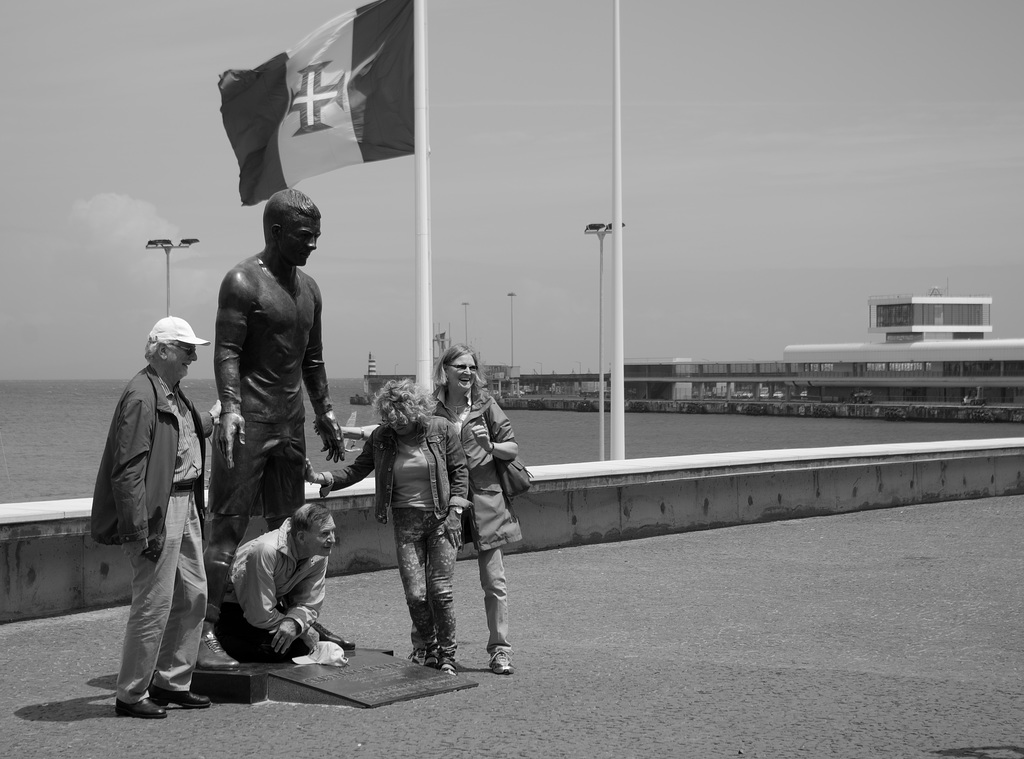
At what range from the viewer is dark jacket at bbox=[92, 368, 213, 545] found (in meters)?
5.58

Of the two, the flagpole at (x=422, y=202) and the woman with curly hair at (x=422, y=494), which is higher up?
the flagpole at (x=422, y=202)

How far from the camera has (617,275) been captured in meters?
19.7

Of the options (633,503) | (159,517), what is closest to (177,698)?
(159,517)

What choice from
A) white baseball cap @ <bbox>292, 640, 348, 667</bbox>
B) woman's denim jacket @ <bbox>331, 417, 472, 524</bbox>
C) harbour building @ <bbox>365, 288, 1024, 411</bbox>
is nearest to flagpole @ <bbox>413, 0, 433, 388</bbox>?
woman's denim jacket @ <bbox>331, 417, 472, 524</bbox>

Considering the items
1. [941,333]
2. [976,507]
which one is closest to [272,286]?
[976,507]

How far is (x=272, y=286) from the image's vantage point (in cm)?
672

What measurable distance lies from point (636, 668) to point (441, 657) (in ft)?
3.50

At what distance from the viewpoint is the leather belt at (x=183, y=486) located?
19.4 ft

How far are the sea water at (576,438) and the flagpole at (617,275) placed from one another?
2577cm

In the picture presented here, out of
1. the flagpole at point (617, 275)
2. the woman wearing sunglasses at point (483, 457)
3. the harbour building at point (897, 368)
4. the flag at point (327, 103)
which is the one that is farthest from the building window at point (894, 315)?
the woman wearing sunglasses at point (483, 457)

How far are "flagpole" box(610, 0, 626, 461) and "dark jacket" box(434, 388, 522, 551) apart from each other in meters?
11.3

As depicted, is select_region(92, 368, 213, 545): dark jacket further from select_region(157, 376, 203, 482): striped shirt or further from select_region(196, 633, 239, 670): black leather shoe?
select_region(196, 633, 239, 670): black leather shoe

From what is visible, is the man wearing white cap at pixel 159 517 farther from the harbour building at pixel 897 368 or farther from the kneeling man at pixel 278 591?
the harbour building at pixel 897 368

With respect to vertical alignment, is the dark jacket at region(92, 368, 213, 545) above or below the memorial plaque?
above
